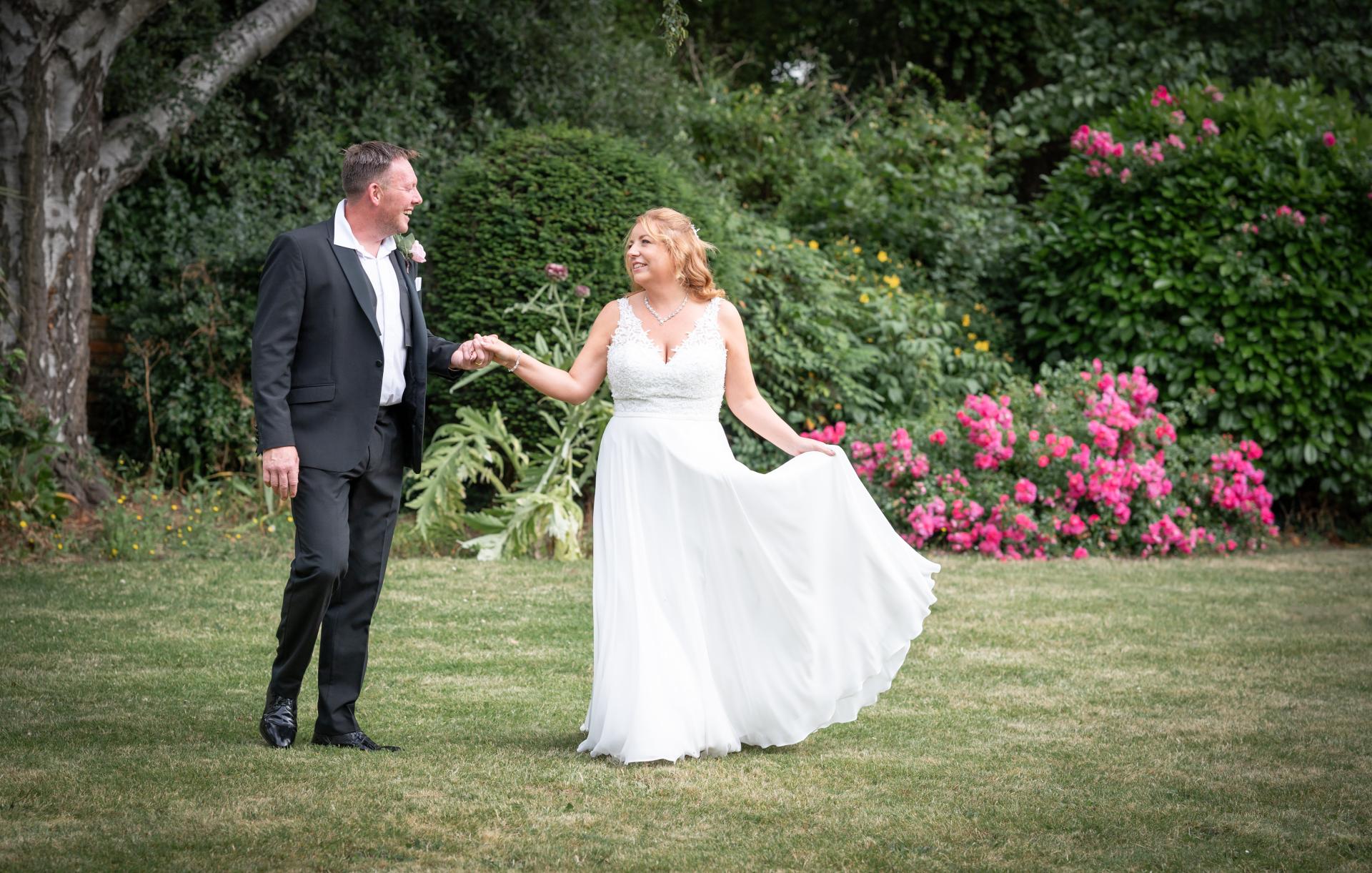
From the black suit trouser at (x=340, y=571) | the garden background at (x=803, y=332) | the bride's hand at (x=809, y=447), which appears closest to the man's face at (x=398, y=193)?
the black suit trouser at (x=340, y=571)

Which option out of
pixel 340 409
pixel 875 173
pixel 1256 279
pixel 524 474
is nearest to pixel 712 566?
pixel 340 409

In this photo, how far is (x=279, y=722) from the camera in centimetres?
441

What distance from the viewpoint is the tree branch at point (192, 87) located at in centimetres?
895

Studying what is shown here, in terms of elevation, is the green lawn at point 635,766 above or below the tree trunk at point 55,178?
below

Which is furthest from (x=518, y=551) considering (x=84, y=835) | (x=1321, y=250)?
(x=1321, y=250)

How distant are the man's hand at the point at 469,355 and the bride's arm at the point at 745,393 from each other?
2.64 ft

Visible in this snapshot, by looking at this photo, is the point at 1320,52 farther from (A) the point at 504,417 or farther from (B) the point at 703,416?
(B) the point at 703,416

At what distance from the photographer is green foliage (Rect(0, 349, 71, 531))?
25.3ft

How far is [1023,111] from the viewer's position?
13.9m

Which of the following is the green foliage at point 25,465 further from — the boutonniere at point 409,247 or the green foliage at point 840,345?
the green foliage at point 840,345

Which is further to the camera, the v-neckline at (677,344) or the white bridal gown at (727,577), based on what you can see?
the v-neckline at (677,344)

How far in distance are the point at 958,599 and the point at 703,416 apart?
3.12 m

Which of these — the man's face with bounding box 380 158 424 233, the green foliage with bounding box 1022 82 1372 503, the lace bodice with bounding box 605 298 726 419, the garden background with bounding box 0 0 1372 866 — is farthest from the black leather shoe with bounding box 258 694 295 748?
the green foliage with bounding box 1022 82 1372 503

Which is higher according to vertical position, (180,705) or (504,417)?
(504,417)
